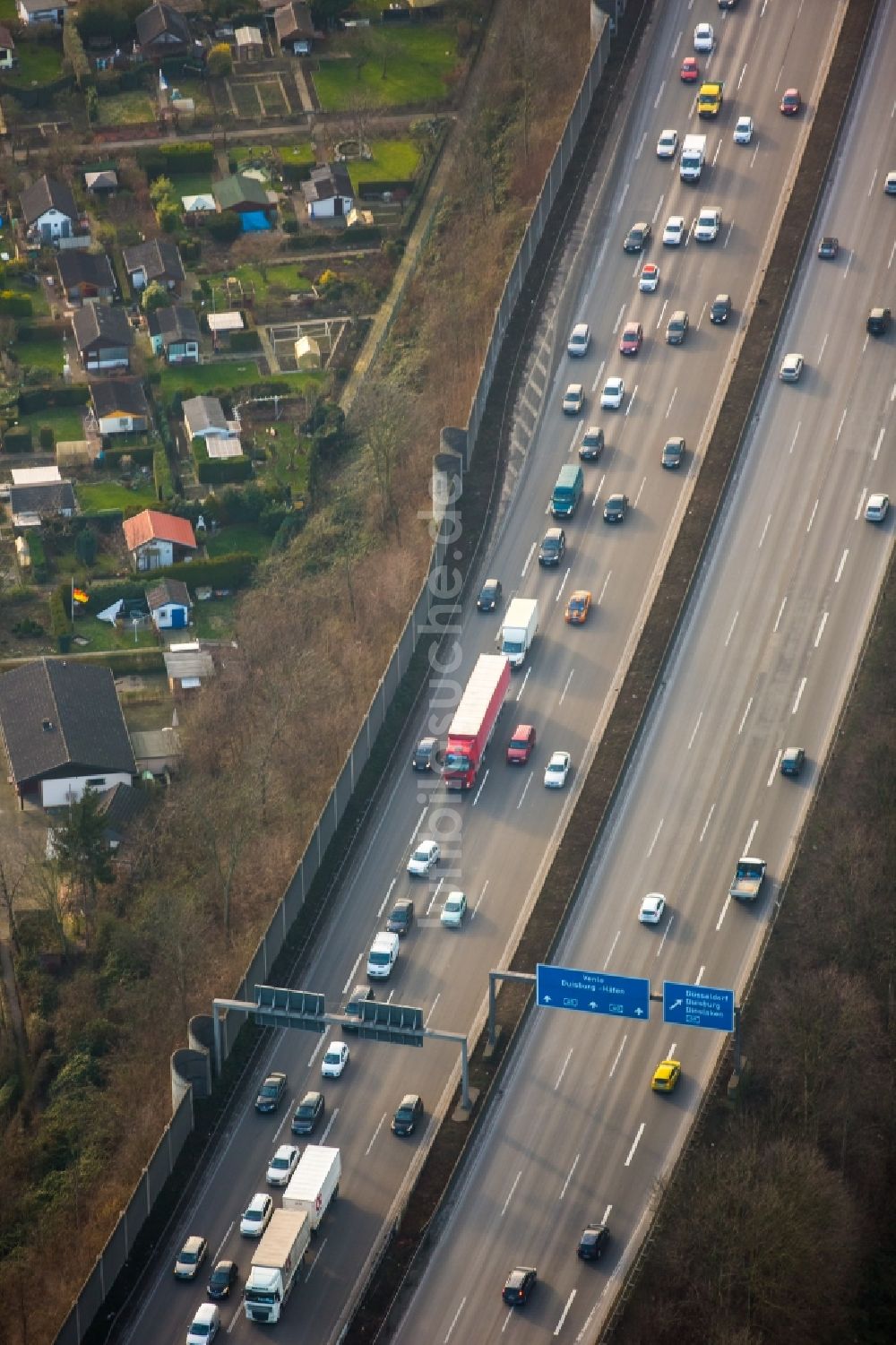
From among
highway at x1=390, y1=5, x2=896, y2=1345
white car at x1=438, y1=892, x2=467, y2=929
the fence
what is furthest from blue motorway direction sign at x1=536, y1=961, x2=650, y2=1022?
the fence

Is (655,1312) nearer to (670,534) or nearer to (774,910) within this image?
(774,910)

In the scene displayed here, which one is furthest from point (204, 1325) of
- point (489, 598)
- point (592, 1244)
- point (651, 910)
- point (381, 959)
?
point (489, 598)

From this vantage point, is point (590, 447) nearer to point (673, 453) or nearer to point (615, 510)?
point (673, 453)

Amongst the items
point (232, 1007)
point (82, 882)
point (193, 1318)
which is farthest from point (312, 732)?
point (193, 1318)

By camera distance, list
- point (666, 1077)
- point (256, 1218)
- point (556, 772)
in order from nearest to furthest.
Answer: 1. point (256, 1218)
2. point (666, 1077)
3. point (556, 772)

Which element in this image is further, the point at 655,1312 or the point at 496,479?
the point at 496,479

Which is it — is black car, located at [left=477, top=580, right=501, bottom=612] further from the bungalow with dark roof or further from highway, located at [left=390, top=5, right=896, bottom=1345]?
the bungalow with dark roof

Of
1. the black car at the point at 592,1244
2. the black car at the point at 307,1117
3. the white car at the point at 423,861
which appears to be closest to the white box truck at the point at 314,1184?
the black car at the point at 307,1117
